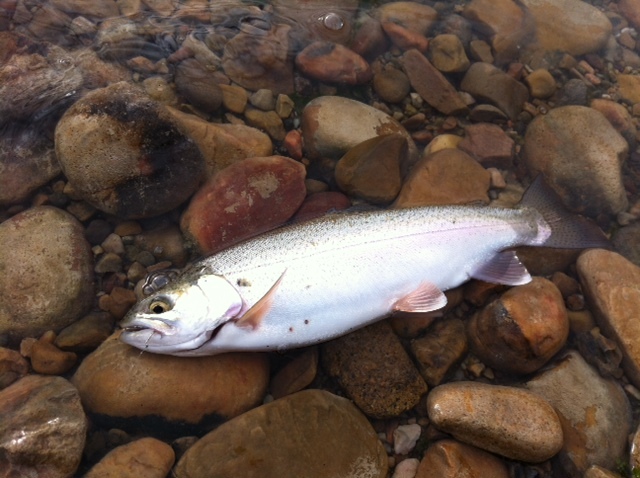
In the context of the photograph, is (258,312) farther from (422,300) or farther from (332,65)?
(332,65)

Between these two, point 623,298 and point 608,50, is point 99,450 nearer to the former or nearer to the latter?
point 623,298

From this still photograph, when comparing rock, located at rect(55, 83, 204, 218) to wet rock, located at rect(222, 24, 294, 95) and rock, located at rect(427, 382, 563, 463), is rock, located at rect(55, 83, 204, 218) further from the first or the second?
rock, located at rect(427, 382, 563, 463)

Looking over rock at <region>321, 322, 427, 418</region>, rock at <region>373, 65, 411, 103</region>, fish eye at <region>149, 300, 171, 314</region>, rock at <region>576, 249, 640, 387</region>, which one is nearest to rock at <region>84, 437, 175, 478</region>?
fish eye at <region>149, 300, 171, 314</region>

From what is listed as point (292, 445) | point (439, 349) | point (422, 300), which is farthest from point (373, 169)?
point (292, 445)

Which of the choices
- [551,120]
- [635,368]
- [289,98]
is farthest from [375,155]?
[635,368]

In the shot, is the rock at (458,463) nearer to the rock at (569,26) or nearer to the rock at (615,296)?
the rock at (615,296)

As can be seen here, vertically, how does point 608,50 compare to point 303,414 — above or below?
above
